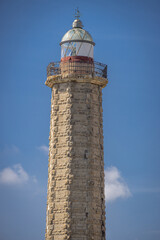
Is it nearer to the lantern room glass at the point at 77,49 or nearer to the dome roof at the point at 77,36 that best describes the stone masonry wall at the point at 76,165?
the lantern room glass at the point at 77,49

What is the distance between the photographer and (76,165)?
39.4 m

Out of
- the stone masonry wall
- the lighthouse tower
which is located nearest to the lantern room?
the lighthouse tower

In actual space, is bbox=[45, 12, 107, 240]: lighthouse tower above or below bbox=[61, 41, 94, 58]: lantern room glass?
below

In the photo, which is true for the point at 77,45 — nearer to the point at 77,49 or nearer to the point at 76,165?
the point at 77,49

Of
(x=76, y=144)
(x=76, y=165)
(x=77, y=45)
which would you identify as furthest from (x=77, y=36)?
(x=76, y=165)

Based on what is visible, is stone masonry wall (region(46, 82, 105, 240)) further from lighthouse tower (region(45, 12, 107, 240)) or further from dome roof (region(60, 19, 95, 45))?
dome roof (region(60, 19, 95, 45))

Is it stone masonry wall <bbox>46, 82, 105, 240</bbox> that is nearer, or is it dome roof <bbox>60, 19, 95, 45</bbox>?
stone masonry wall <bbox>46, 82, 105, 240</bbox>

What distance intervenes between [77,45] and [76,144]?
265 inches

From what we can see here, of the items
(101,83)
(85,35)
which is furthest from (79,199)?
(85,35)

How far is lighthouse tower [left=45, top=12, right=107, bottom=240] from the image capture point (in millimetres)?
38688

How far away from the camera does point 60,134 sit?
40375 millimetres

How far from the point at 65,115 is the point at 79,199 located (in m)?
5.54

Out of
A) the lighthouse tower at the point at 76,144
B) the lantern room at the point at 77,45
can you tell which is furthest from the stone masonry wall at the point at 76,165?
the lantern room at the point at 77,45

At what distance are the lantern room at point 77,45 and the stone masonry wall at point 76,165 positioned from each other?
6.63 ft
